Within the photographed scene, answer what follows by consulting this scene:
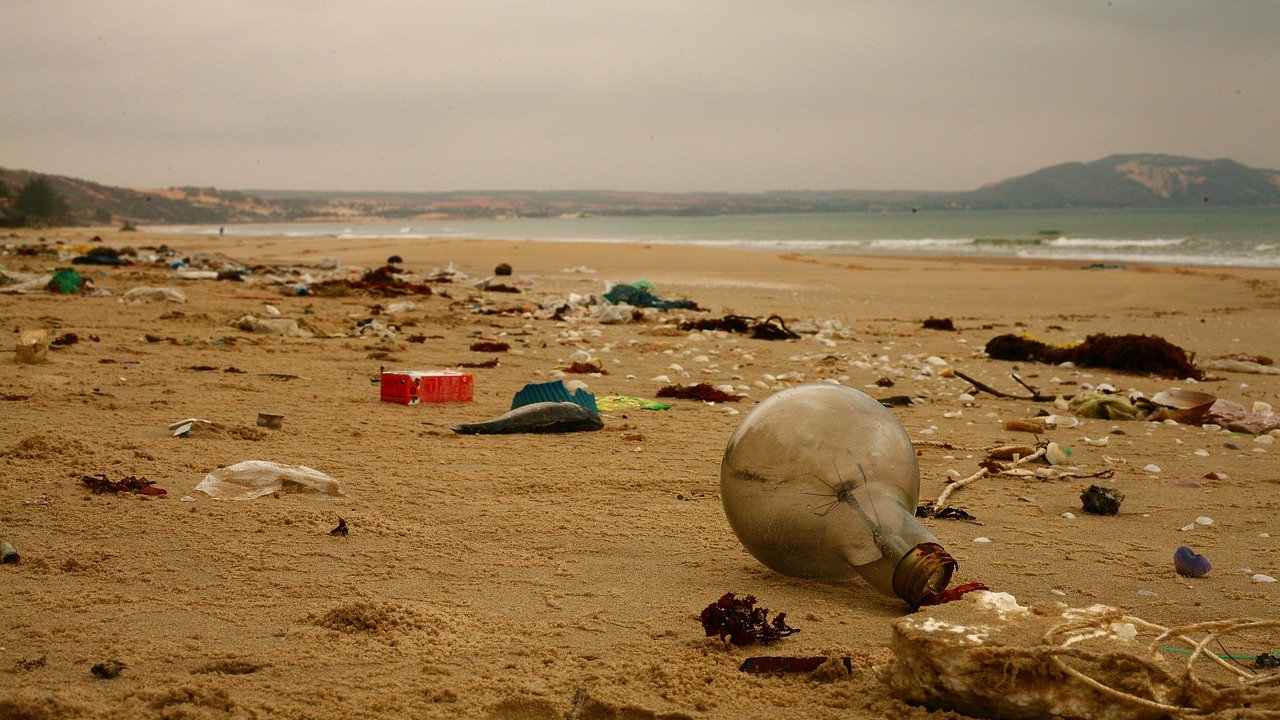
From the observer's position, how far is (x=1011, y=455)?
5941 mm

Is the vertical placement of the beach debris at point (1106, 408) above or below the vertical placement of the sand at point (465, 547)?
above

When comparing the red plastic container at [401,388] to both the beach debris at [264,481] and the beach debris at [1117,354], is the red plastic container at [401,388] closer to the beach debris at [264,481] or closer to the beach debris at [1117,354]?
the beach debris at [264,481]

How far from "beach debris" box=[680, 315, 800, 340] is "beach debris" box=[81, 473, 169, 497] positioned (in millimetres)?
7620

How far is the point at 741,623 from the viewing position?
3.08 m

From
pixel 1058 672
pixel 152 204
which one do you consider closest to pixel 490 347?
pixel 1058 672

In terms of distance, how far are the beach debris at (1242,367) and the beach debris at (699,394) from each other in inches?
206

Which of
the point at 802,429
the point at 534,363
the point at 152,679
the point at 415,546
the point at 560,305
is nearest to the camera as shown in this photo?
the point at 152,679

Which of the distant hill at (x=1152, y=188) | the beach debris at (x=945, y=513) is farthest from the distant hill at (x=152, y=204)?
the distant hill at (x=1152, y=188)

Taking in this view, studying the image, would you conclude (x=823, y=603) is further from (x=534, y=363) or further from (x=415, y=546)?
(x=534, y=363)

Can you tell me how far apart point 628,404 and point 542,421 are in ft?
3.58

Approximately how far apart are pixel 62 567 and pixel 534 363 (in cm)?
594

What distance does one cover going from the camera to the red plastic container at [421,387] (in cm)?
714

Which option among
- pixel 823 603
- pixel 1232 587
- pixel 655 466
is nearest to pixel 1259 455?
pixel 1232 587

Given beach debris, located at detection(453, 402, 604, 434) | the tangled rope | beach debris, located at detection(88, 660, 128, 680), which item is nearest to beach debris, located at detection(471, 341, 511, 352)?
beach debris, located at detection(453, 402, 604, 434)
